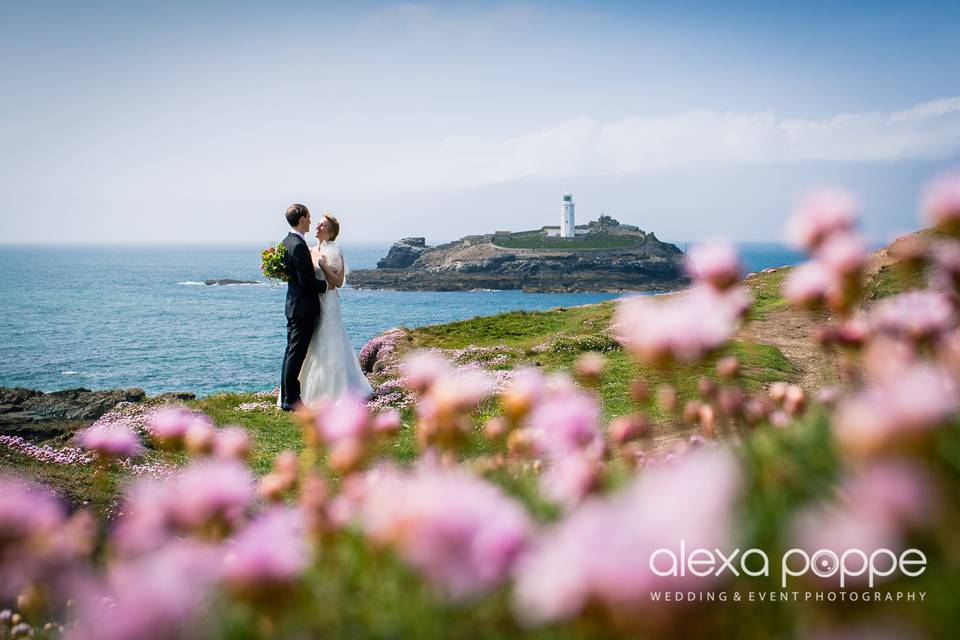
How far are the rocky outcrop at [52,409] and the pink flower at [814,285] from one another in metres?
12.7

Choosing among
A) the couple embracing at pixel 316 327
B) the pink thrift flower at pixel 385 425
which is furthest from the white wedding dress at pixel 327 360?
the pink thrift flower at pixel 385 425

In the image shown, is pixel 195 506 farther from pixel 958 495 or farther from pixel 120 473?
pixel 120 473

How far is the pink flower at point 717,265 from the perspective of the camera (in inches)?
83.2

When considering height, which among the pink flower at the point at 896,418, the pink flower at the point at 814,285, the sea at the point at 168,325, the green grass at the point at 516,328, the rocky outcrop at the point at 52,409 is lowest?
the sea at the point at 168,325

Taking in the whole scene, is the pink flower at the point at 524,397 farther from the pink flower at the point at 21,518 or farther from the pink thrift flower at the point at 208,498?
the pink flower at the point at 21,518

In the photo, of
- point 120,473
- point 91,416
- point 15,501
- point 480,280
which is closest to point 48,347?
point 91,416

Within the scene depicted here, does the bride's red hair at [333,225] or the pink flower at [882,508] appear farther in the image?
the bride's red hair at [333,225]

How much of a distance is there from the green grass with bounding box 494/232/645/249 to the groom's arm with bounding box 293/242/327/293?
5494 inches

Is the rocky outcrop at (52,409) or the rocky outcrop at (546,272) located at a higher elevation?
the rocky outcrop at (546,272)

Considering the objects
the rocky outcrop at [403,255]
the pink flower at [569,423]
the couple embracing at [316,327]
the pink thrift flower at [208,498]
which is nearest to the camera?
the pink thrift flower at [208,498]

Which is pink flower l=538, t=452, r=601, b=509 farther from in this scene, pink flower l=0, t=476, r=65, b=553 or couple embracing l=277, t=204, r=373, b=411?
couple embracing l=277, t=204, r=373, b=411

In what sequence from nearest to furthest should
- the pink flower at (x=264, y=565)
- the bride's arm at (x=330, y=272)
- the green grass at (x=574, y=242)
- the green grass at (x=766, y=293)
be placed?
the pink flower at (x=264, y=565) → the bride's arm at (x=330, y=272) → the green grass at (x=766, y=293) → the green grass at (x=574, y=242)

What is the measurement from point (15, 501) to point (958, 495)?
2.42 meters

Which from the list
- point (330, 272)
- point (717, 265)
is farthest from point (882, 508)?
point (330, 272)
